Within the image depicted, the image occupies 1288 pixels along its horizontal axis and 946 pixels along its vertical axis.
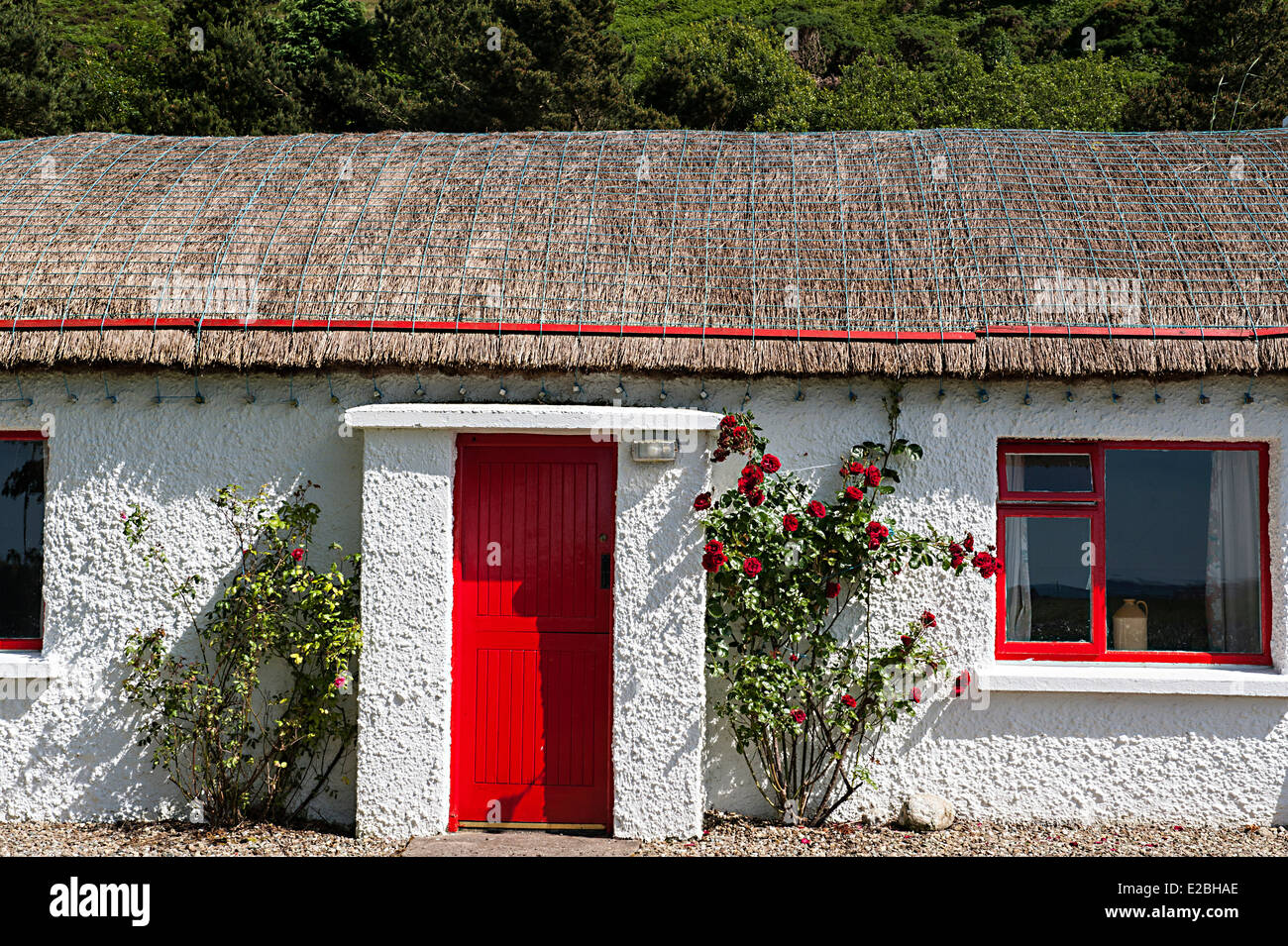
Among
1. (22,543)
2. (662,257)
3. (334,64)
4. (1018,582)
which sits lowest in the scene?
(1018,582)

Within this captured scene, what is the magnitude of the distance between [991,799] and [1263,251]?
3645mm

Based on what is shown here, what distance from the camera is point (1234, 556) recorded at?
6094mm

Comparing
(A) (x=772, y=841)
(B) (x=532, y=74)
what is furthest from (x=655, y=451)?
(B) (x=532, y=74)

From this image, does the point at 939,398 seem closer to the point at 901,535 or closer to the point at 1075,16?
the point at 901,535

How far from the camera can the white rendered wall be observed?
19.2ft

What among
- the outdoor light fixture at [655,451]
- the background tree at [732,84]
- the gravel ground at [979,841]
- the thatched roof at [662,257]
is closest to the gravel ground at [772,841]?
the gravel ground at [979,841]

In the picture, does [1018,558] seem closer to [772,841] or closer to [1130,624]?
[1130,624]

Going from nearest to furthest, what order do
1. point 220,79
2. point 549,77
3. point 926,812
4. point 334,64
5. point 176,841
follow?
point 176,841, point 926,812, point 549,77, point 220,79, point 334,64

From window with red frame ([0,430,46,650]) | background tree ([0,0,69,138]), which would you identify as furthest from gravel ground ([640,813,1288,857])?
background tree ([0,0,69,138])

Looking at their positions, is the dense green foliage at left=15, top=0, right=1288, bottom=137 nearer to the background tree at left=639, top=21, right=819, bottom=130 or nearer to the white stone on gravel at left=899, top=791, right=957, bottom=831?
the background tree at left=639, top=21, right=819, bottom=130

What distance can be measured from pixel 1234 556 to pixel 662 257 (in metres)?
3.82

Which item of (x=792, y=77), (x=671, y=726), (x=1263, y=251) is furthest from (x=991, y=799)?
(x=792, y=77)

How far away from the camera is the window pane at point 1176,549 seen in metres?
6.07

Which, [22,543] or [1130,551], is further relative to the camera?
[22,543]
